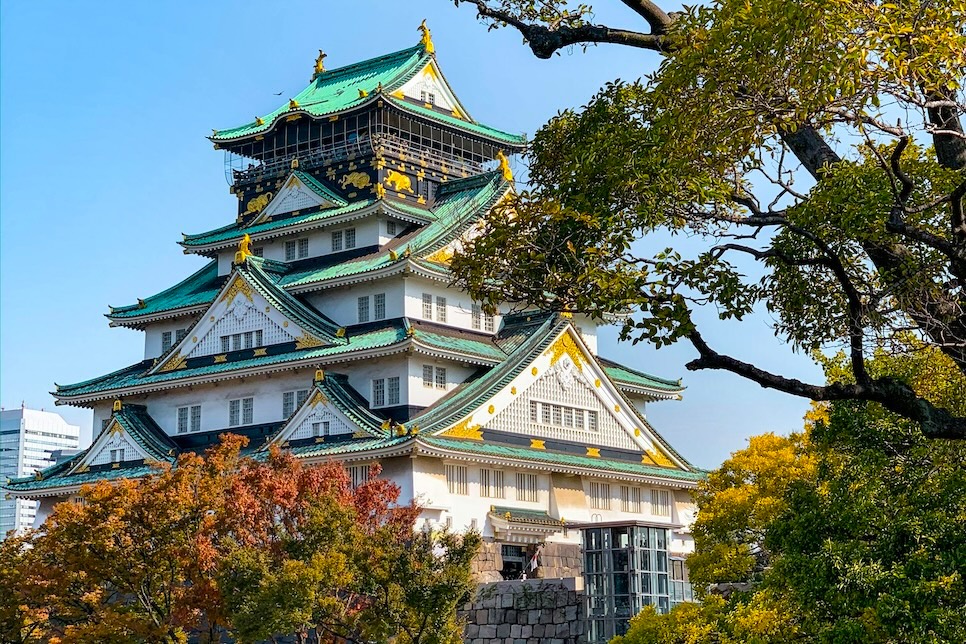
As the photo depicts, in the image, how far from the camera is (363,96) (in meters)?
53.1

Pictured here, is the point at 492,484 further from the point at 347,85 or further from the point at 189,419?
the point at 347,85

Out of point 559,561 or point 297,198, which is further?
point 297,198

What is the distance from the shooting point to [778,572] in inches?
645

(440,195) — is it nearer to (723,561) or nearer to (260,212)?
(260,212)

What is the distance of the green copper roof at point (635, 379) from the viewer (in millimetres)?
54284

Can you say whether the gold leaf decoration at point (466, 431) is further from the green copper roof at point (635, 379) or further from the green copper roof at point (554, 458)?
the green copper roof at point (635, 379)

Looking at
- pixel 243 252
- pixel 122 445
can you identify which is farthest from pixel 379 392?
pixel 122 445

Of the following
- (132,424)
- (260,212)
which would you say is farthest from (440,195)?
(132,424)

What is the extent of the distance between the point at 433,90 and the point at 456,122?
197 cm

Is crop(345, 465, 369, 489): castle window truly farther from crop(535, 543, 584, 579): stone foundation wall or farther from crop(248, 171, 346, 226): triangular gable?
crop(248, 171, 346, 226): triangular gable

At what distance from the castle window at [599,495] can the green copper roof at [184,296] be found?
17.1 metres

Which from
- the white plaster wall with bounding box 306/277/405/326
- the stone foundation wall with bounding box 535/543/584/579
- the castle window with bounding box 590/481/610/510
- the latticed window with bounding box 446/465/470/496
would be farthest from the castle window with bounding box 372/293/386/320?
the stone foundation wall with bounding box 535/543/584/579

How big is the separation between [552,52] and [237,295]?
36.8m

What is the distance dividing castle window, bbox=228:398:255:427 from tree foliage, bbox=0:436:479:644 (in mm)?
12323
